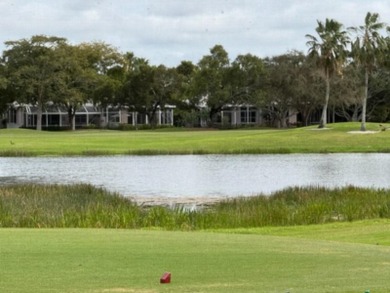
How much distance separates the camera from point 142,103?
122875 millimetres

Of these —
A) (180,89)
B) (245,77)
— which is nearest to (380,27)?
(245,77)

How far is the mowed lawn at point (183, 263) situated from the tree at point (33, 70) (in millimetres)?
98637

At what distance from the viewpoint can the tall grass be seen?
67.2ft

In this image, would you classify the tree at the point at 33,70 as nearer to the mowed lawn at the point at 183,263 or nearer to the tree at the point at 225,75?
the tree at the point at 225,75

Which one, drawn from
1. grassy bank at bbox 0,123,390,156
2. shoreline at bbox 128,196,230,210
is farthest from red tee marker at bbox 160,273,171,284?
grassy bank at bbox 0,123,390,156

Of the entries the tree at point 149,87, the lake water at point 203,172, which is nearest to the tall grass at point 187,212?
the lake water at point 203,172

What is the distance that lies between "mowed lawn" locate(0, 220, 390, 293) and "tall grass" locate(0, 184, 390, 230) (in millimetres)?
4783

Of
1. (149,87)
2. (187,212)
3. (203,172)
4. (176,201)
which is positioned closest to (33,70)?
(149,87)

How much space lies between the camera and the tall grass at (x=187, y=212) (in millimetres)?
20469

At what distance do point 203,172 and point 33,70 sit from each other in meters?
70.7

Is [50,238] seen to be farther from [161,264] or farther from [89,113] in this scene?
[89,113]

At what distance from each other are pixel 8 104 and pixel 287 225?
107964mm

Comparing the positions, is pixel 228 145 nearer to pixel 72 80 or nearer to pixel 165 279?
pixel 72 80

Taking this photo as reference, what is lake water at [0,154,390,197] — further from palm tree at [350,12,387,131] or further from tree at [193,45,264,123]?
tree at [193,45,264,123]
